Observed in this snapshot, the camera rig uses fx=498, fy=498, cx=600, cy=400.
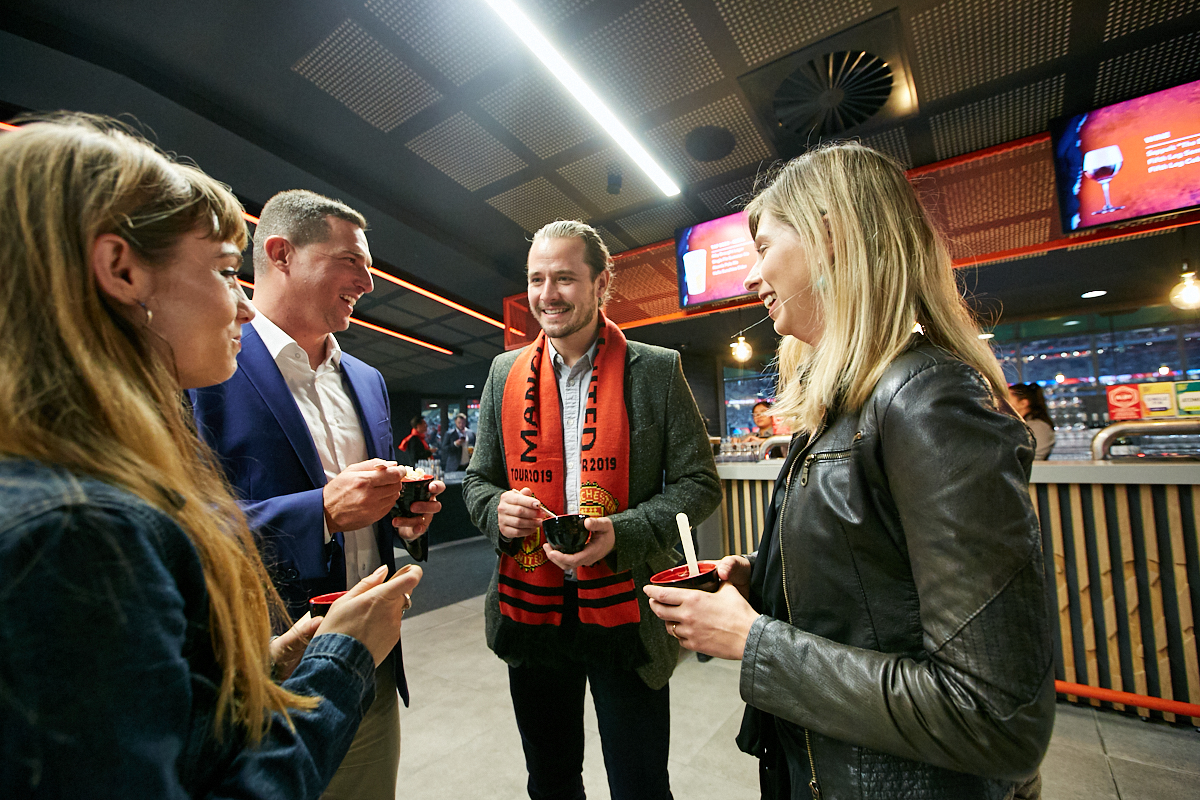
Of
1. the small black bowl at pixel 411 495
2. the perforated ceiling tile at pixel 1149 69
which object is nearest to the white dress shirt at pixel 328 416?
the small black bowl at pixel 411 495

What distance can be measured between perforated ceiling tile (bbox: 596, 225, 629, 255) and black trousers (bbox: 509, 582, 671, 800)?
4.70 meters

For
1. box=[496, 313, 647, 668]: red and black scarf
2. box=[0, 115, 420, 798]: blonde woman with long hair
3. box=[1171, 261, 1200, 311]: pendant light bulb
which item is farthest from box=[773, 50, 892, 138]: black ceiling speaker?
box=[1171, 261, 1200, 311]: pendant light bulb

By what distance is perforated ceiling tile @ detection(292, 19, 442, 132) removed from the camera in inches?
124

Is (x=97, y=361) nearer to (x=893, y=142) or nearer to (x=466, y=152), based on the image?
(x=466, y=152)

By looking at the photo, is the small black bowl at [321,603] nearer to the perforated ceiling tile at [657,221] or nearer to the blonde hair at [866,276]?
the blonde hair at [866,276]

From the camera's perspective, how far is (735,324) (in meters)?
9.34

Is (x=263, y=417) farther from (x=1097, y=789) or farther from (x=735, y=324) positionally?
(x=735, y=324)

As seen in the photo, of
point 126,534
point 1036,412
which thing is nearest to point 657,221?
point 1036,412

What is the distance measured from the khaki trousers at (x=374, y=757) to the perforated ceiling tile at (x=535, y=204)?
4.37 metres

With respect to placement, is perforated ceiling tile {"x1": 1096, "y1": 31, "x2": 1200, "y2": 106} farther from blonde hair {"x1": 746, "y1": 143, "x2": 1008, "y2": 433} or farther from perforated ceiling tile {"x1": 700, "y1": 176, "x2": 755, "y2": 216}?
blonde hair {"x1": 746, "y1": 143, "x2": 1008, "y2": 433}

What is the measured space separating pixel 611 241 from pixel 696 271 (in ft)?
4.26

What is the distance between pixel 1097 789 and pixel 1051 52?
4056 millimetres

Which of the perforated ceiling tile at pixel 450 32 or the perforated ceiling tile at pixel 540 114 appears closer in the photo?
the perforated ceiling tile at pixel 450 32

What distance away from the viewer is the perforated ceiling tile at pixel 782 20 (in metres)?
2.88
